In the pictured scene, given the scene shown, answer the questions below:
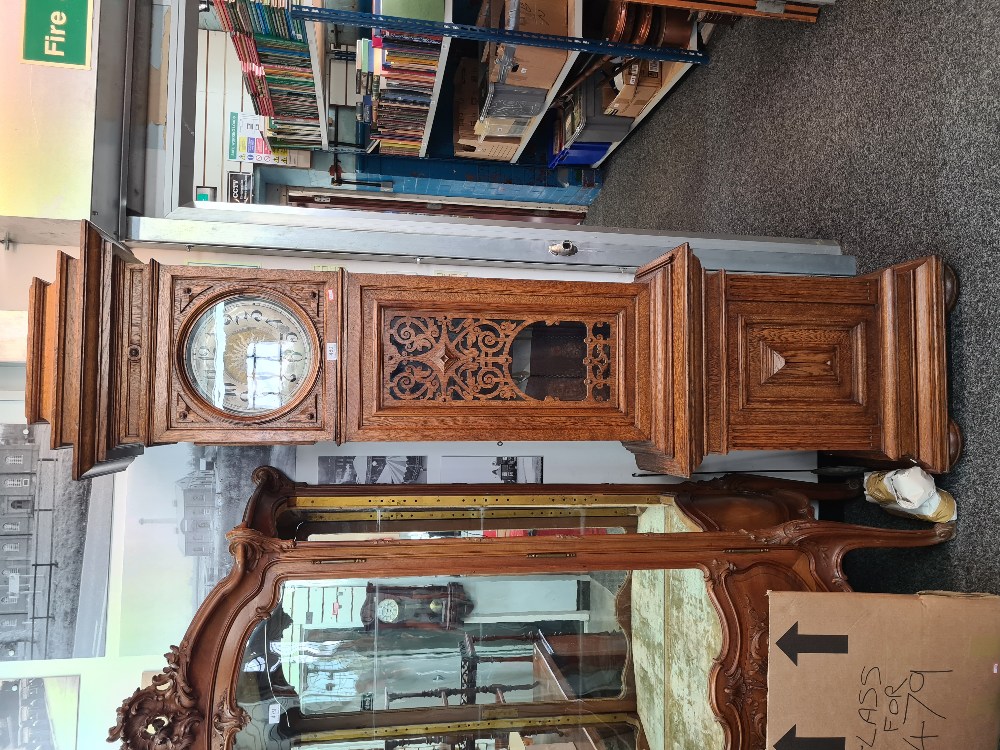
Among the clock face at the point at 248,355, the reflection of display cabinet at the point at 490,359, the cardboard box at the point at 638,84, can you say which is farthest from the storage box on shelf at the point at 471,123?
the clock face at the point at 248,355

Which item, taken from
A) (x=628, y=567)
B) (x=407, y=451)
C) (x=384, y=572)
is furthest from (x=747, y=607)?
(x=407, y=451)

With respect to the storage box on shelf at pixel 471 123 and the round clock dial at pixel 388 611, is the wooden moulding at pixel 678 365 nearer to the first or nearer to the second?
the round clock dial at pixel 388 611

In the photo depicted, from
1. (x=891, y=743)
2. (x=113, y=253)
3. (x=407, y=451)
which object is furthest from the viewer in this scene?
(x=407, y=451)

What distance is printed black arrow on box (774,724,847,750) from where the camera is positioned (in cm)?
127

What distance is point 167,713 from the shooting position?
4.04ft

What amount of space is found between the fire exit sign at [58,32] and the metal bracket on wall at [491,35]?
2.42 feet

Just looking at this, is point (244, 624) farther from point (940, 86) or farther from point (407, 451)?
point (940, 86)

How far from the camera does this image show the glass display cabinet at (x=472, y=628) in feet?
4.23

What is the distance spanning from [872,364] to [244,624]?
1.40m

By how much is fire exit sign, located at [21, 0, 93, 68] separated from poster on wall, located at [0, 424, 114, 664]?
83cm

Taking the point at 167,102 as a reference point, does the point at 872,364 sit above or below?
below

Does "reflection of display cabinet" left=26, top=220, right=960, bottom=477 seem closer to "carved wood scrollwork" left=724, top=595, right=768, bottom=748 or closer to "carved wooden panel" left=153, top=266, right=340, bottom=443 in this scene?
"carved wooden panel" left=153, top=266, right=340, bottom=443

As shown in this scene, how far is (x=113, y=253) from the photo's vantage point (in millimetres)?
1188

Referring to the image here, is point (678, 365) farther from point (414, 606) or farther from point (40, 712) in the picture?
point (40, 712)
